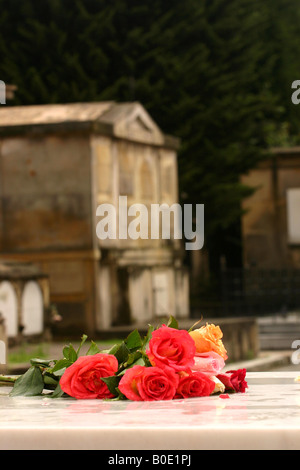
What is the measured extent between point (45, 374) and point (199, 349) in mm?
322

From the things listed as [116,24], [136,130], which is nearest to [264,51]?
[116,24]

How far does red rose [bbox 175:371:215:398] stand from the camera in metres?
2.32

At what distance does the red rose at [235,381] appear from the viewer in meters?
2.46

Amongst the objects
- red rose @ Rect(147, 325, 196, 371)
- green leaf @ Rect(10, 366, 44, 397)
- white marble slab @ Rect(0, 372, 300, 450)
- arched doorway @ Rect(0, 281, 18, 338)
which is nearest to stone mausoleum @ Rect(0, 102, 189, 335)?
arched doorway @ Rect(0, 281, 18, 338)

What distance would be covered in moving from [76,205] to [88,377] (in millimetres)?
13084

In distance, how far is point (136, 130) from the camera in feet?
54.2

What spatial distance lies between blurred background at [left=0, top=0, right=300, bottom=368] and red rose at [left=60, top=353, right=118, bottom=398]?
1193cm

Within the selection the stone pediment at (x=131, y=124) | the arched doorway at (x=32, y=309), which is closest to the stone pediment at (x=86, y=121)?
the stone pediment at (x=131, y=124)

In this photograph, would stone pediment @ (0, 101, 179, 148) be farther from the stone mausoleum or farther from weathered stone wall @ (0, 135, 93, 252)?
weathered stone wall @ (0, 135, 93, 252)

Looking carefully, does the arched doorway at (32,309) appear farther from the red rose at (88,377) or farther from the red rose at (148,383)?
the red rose at (148,383)

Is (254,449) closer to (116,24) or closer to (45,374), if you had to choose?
(45,374)

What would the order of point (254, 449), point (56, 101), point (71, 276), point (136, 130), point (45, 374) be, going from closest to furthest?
point (254, 449) < point (45, 374) < point (71, 276) < point (136, 130) < point (56, 101)

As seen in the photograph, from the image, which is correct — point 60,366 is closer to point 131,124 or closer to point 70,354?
point 70,354

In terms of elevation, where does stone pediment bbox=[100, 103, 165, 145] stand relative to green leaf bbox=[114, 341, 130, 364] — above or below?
above
